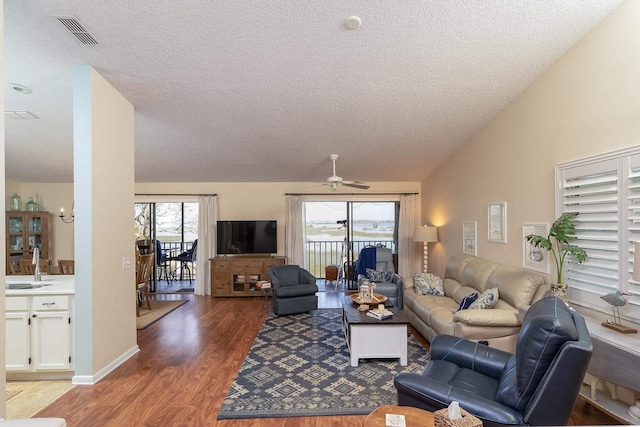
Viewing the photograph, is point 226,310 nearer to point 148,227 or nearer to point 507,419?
point 148,227

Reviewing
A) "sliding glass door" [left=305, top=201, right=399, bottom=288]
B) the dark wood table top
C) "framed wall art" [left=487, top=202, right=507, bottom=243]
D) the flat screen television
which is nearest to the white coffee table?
the dark wood table top

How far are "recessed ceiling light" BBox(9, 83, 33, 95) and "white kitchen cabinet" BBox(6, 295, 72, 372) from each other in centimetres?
229

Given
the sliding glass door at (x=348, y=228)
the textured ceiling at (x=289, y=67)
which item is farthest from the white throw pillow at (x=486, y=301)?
the sliding glass door at (x=348, y=228)

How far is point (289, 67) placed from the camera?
3.34 metres

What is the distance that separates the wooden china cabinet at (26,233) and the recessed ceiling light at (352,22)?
725 cm

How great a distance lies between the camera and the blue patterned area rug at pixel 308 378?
2.60m

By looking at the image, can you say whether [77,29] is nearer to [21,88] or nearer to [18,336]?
[21,88]

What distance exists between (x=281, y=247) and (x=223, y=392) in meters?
4.54

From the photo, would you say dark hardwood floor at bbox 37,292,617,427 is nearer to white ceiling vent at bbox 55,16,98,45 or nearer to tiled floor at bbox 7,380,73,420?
tiled floor at bbox 7,380,73,420

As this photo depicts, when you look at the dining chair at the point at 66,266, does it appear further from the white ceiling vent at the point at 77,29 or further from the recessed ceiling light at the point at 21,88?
the white ceiling vent at the point at 77,29

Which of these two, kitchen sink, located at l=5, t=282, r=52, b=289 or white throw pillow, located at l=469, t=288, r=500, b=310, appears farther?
white throw pillow, located at l=469, t=288, r=500, b=310

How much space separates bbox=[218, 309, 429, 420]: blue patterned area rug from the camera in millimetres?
2600

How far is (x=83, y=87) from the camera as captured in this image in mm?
3076

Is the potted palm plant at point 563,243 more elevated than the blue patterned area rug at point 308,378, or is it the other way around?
the potted palm plant at point 563,243
